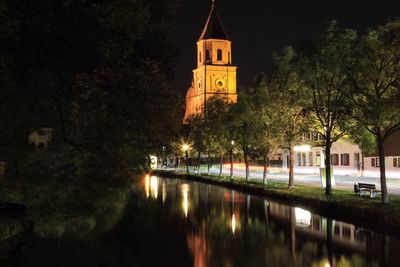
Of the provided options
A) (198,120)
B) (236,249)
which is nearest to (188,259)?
(236,249)

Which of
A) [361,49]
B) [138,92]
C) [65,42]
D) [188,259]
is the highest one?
[361,49]

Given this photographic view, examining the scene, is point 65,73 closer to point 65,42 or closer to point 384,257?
point 65,42

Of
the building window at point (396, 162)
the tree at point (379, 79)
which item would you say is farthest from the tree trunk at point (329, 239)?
the building window at point (396, 162)

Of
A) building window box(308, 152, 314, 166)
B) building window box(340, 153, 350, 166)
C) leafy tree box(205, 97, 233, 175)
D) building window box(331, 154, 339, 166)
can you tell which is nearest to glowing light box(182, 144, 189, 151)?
leafy tree box(205, 97, 233, 175)

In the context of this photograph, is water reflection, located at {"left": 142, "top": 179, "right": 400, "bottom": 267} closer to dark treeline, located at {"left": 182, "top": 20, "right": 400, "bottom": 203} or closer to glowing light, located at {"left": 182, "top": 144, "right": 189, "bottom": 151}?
dark treeline, located at {"left": 182, "top": 20, "right": 400, "bottom": 203}

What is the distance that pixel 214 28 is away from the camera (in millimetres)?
120625

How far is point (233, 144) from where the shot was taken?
5316cm

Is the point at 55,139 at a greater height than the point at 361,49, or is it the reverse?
the point at 361,49

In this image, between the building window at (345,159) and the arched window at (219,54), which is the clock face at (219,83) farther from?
the building window at (345,159)

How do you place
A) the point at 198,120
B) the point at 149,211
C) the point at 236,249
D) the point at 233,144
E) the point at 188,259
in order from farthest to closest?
the point at 198,120
the point at 233,144
the point at 149,211
the point at 236,249
the point at 188,259

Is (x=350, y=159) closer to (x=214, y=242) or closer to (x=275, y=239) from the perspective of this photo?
(x=275, y=239)

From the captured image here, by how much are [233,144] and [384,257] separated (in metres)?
37.0

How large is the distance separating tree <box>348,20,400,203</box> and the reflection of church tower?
309 ft

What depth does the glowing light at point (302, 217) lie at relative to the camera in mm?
24150
